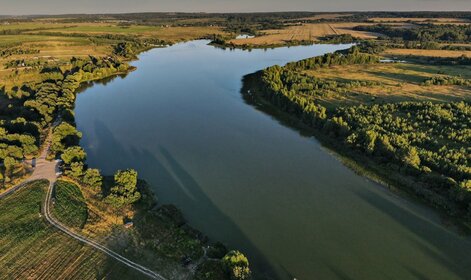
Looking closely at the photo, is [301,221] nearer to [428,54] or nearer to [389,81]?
[389,81]

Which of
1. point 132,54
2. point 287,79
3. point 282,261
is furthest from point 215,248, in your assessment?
point 132,54

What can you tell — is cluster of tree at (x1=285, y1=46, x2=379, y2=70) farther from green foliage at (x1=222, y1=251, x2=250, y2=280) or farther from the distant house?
green foliage at (x1=222, y1=251, x2=250, y2=280)

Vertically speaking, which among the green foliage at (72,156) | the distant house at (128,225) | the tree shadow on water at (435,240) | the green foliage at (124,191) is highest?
the green foliage at (72,156)

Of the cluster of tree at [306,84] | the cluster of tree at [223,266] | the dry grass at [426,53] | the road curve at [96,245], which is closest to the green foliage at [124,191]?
the road curve at [96,245]

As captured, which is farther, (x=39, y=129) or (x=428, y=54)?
(x=428, y=54)

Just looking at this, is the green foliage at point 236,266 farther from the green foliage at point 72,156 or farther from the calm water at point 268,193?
the green foliage at point 72,156

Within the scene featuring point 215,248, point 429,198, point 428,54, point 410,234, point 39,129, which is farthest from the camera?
point 428,54

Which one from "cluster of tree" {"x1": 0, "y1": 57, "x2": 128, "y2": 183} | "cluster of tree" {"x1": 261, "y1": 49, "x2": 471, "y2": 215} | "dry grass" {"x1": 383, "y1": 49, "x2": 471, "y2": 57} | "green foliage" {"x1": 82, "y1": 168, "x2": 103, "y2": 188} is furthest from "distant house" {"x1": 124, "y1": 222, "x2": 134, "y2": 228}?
"dry grass" {"x1": 383, "y1": 49, "x2": 471, "y2": 57}
